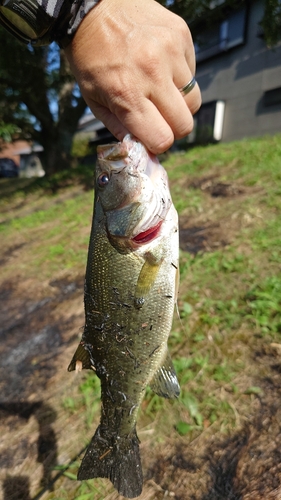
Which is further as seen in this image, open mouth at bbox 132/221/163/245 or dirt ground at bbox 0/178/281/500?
dirt ground at bbox 0/178/281/500

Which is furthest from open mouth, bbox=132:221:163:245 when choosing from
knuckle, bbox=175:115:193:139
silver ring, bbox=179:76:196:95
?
silver ring, bbox=179:76:196:95

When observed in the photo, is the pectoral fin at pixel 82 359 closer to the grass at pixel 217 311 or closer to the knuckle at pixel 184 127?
the grass at pixel 217 311

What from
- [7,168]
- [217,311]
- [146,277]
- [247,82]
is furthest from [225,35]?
[7,168]

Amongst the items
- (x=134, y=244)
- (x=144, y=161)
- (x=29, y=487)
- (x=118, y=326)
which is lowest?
(x=29, y=487)

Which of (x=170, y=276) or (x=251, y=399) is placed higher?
(x=170, y=276)

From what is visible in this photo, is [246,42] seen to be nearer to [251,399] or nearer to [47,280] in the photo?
[47,280]

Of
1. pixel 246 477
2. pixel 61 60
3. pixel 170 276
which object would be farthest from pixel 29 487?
pixel 61 60

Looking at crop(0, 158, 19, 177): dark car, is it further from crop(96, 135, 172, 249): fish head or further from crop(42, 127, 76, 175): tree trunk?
crop(96, 135, 172, 249): fish head
